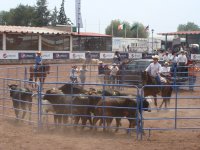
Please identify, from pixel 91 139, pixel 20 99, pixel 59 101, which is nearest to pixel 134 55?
pixel 20 99

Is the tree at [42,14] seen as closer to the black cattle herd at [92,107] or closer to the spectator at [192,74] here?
the spectator at [192,74]

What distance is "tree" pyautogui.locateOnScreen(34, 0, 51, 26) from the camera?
8662cm

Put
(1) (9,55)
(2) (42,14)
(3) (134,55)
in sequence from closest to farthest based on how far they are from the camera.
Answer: (1) (9,55) → (3) (134,55) → (2) (42,14)

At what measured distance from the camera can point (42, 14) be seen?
9031 cm

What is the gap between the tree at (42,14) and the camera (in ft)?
284

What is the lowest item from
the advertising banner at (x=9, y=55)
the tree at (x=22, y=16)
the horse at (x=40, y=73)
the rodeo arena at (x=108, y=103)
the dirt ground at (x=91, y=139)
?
the dirt ground at (x=91, y=139)

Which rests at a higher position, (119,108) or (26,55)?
(26,55)

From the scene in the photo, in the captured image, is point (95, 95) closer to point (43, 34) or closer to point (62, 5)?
point (43, 34)

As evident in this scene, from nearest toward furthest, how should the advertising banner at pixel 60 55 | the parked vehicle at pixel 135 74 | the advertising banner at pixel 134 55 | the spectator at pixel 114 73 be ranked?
the parked vehicle at pixel 135 74 < the spectator at pixel 114 73 < the advertising banner at pixel 60 55 < the advertising banner at pixel 134 55

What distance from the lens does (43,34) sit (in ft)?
131

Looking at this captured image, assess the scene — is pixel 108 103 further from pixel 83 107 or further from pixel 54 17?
pixel 54 17

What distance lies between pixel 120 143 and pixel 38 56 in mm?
10757

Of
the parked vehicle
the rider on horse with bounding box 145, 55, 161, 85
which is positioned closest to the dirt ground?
the rider on horse with bounding box 145, 55, 161, 85

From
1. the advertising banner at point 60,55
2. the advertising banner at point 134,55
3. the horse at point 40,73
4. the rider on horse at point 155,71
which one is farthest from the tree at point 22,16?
the rider on horse at point 155,71
